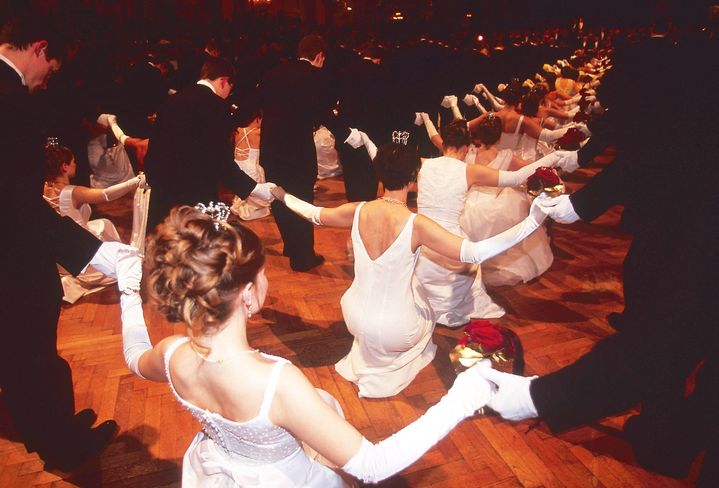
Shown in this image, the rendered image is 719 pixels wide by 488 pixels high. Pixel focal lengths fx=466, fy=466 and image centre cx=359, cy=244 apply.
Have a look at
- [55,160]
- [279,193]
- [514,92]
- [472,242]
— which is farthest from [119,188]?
[514,92]

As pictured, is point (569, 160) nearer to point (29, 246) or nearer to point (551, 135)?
point (551, 135)

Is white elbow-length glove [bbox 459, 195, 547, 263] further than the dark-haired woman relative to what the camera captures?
No

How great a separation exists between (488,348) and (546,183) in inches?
52.3

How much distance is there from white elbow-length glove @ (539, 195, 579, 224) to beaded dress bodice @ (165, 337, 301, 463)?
1.48m

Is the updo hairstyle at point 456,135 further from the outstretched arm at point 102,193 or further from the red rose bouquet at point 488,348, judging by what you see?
the outstretched arm at point 102,193

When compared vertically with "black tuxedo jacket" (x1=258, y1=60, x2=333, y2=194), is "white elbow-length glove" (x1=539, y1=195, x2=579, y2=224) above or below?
above

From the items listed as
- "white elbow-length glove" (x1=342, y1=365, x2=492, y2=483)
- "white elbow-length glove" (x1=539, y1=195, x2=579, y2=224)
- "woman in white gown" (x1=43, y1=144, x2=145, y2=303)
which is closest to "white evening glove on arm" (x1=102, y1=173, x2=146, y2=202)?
A: "woman in white gown" (x1=43, y1=144, x2=145, y2=303)

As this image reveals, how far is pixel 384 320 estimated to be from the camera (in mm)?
2674

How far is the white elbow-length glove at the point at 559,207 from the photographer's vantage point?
2.18 meters

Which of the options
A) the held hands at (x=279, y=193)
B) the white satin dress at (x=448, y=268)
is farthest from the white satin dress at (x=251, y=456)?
the white satin dress at (x=448, y=268)

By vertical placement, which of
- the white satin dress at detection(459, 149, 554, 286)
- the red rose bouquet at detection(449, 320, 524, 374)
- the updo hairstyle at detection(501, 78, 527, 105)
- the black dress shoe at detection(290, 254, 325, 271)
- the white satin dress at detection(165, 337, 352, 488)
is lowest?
the black dress shoe at detection(290, 254, 325, 271)

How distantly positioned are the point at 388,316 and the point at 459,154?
1.42 m

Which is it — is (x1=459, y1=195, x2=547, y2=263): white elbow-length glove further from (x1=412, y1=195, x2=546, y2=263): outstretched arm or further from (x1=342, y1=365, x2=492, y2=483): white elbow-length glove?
(x1=342, y1=365, x2=492, y2=483): white elbow-length glove

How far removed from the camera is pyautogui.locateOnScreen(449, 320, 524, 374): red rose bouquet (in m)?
1.55
